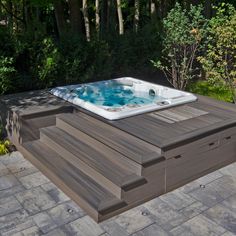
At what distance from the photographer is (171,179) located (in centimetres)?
438

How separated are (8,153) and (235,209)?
350 cm

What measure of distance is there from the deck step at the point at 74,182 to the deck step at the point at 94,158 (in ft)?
0.25

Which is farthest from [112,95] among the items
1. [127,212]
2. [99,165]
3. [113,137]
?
[127,212]

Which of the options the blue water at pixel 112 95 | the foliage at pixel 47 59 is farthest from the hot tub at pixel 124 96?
the foliage at pixel 47 59

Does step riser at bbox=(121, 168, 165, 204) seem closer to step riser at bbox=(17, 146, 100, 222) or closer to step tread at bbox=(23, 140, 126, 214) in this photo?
step tread at bbox=(23, 140, 126, 214)

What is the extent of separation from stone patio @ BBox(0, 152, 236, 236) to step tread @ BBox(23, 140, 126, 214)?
17cm

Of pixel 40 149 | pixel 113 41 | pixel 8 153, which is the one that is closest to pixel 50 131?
pixel 40 149

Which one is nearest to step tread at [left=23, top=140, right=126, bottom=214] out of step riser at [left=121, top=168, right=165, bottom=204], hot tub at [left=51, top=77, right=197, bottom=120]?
step riser at [left=121, top=168, right=165, bottom=204]

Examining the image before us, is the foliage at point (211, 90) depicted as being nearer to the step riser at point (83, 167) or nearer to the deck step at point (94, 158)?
the deck step at point (94, 158)

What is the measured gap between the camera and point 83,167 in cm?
450

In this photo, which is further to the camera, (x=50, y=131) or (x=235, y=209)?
(x=50, y=131)

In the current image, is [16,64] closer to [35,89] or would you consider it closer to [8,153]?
[35,89]

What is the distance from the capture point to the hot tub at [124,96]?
18.0 feet

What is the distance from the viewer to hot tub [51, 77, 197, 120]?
5.50 m
